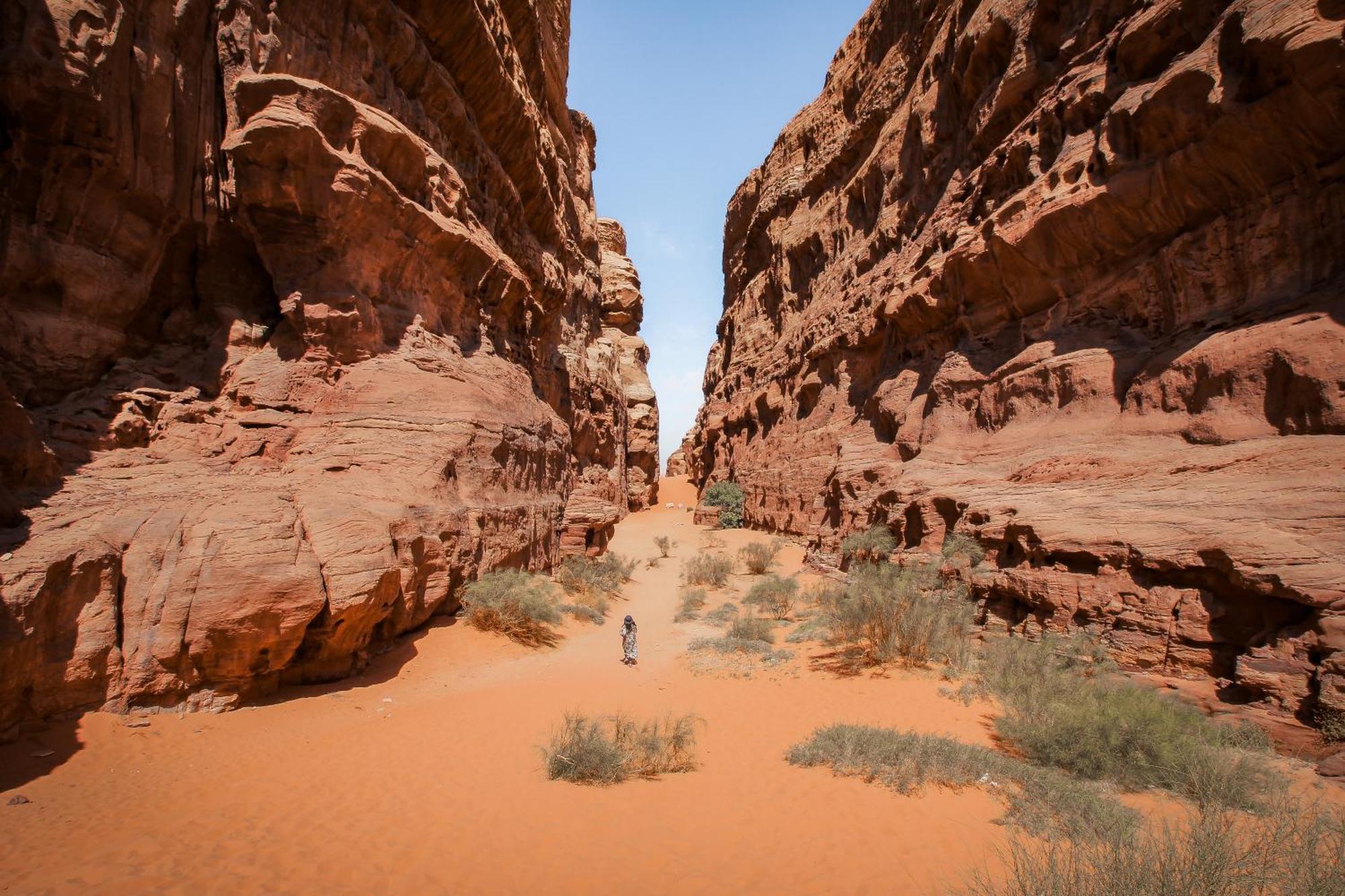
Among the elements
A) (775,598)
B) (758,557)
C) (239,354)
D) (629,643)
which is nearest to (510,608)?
(629,643)

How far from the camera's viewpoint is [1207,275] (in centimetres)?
1050

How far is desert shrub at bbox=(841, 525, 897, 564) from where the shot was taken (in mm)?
13573

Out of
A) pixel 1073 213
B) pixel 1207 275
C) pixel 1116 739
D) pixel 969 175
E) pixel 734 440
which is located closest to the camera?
pixel 1116 739

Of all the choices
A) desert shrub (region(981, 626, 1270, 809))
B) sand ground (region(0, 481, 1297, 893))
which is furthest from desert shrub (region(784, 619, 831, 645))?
desert shrub (region(981, 626, 1270, 809))

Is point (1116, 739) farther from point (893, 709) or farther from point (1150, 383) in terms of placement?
point (1150, 383)

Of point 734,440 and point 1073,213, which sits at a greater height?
point 1073,213

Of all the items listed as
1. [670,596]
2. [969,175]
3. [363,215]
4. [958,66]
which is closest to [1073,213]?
[969,175]

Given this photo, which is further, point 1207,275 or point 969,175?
point 969,175

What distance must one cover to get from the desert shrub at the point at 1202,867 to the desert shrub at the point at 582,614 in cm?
951

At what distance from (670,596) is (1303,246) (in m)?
14.3

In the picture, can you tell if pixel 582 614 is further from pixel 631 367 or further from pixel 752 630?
pixel 631 367

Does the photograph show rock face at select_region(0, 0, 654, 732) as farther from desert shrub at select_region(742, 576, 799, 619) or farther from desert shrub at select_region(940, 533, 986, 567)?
desert shrub at select_region(940, 533, 986, 567)

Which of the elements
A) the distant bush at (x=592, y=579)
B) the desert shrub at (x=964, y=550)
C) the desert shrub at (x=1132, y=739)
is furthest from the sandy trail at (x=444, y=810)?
the distant bush at (x=592, y=579)

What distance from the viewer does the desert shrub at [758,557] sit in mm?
18375
